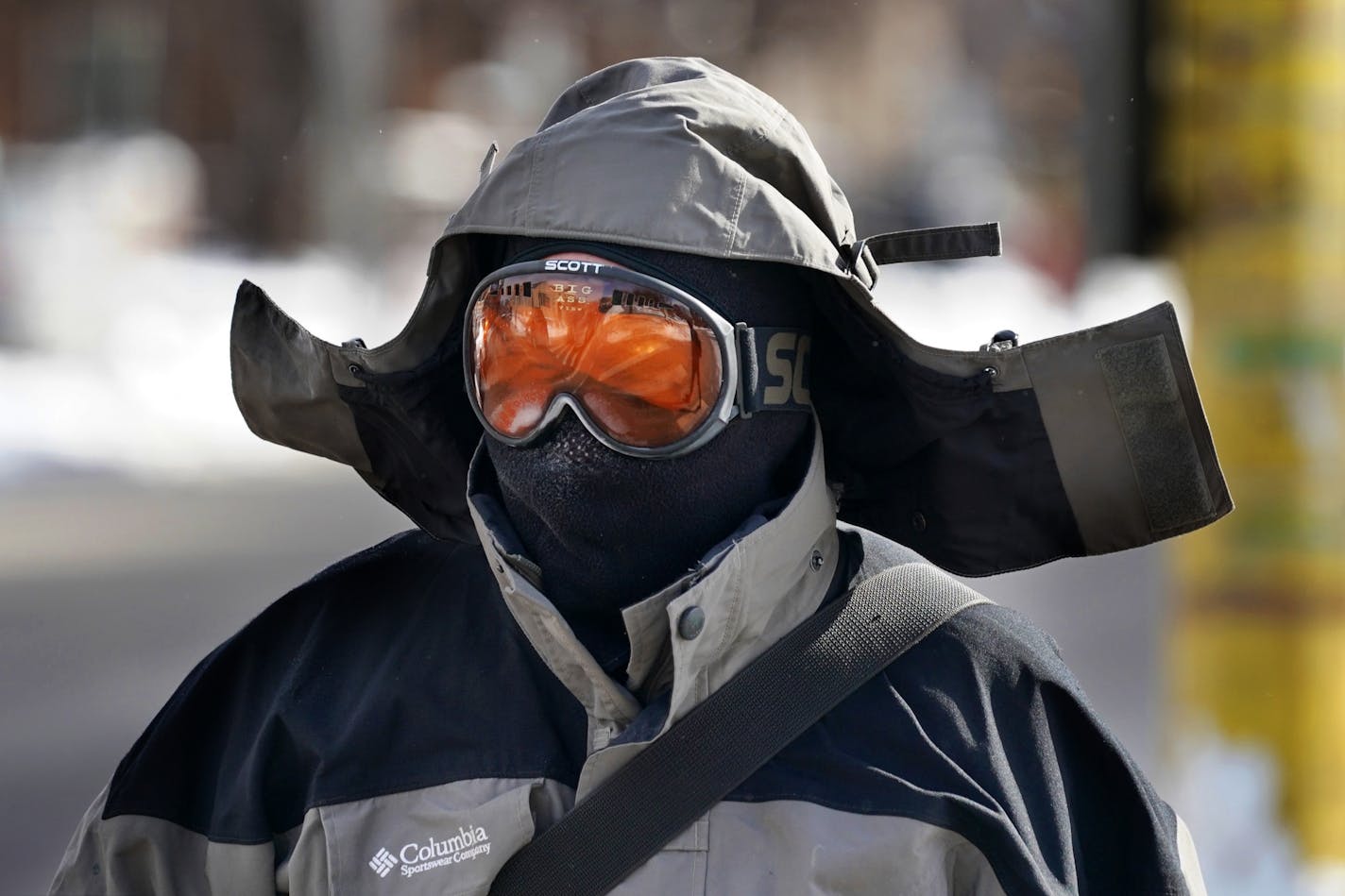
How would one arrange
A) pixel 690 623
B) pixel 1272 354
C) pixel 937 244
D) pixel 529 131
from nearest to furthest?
pixel 690 623, pixel 937 244, pixel 1272 354, pixel 529 131

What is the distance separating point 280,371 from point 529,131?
4.47 m

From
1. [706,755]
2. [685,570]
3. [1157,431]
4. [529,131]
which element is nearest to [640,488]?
[685,570]

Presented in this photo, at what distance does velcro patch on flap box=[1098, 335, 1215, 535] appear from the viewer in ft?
6.61

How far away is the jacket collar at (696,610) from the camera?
1.98m

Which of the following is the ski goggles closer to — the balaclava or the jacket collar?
the balaclava

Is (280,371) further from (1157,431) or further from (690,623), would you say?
(1157,431)

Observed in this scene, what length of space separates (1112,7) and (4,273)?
445 cm

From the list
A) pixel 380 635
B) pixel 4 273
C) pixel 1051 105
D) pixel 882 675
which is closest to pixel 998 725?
pixel 882 675

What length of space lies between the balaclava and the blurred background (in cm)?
175

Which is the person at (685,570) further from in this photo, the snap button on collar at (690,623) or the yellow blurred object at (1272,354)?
the yellow blurred object at (1272,354)

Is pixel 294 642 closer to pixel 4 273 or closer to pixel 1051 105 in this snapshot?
pixel 4 273

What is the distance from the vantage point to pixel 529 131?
6.67 meters

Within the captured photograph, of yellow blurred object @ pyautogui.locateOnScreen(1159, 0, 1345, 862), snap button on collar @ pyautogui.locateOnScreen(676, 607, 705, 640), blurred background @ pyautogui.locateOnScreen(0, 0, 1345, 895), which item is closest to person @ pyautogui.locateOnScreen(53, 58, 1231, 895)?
snap button on collar @ pyautogui.locateOnScreen(676, 607, 705, 640)

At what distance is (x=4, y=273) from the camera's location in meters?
6.21
